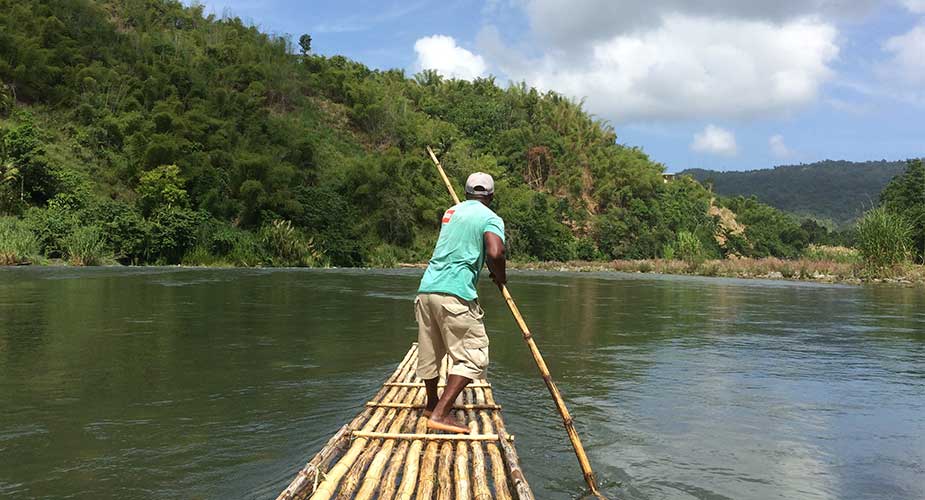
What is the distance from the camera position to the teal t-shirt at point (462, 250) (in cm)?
434

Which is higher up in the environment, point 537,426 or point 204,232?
point 204,232

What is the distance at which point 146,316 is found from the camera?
39.1ft

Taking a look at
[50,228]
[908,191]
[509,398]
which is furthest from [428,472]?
[908,191]

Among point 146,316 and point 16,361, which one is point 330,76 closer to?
point 146,316

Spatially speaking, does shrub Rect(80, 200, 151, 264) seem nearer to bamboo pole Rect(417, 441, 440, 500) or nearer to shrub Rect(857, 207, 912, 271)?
bamboo pole Rect(417, 441, 440, 500)

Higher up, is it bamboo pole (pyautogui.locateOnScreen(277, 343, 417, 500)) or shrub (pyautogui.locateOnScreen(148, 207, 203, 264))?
shrub (pyautogui.locateOnScreen(148, 207, 203, 264))

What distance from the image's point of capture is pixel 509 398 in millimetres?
6348

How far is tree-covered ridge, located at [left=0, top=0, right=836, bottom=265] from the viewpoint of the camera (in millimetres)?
35000

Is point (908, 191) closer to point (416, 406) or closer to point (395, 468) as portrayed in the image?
point (416, 406)

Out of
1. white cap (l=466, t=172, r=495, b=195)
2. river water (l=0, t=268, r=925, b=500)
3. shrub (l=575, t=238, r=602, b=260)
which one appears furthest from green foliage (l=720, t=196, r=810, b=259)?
white cap (l=466, t=172, r=495, b=195)

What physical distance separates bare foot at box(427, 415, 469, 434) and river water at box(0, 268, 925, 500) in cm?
56

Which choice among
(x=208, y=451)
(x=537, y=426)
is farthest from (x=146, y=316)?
(x=537, y=426)

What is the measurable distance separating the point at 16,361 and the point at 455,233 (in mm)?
5965

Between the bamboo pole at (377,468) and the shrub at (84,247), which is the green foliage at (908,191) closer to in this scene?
the shrub at (84,247)
